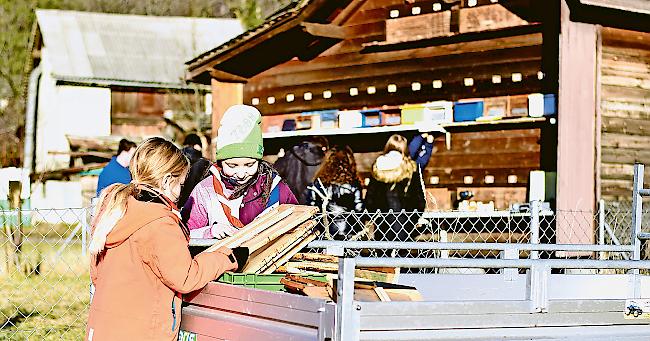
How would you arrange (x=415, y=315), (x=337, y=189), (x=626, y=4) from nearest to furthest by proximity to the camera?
(x=415, y=315), (x=337, y=189), (x=626, y=4)

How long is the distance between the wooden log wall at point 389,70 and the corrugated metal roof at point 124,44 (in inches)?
924

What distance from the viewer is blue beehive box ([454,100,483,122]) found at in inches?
467

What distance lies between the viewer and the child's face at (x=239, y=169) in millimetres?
5461

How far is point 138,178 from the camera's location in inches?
179

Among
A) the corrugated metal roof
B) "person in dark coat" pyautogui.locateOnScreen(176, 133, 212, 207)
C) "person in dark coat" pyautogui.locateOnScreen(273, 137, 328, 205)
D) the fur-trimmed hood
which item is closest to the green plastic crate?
"person in dark coat" pyautogui.locateOnScreen(176, 133, 212, 207)

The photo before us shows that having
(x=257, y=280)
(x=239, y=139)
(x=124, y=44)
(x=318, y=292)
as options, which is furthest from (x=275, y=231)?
(x=124, y=44)

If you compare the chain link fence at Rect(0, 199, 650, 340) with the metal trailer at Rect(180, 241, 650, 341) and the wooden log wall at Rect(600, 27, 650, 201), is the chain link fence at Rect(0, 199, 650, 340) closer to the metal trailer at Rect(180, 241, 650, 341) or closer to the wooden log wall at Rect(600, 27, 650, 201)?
the wooden log wall at Rect(600, 27, 650, 201)

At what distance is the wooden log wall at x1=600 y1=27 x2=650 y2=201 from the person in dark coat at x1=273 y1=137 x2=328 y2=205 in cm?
315

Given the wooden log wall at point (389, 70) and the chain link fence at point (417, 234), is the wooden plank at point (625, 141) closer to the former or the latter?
the chain link fence at point (417, 234)

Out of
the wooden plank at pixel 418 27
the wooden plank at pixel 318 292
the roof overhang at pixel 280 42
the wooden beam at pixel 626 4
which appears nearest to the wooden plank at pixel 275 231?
the wooden plank at pixel 318 292

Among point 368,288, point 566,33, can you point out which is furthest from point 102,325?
point 566,33

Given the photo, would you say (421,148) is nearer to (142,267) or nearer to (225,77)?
(225,77)

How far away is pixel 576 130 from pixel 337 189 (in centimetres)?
263

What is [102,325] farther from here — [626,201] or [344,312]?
[626,201]
